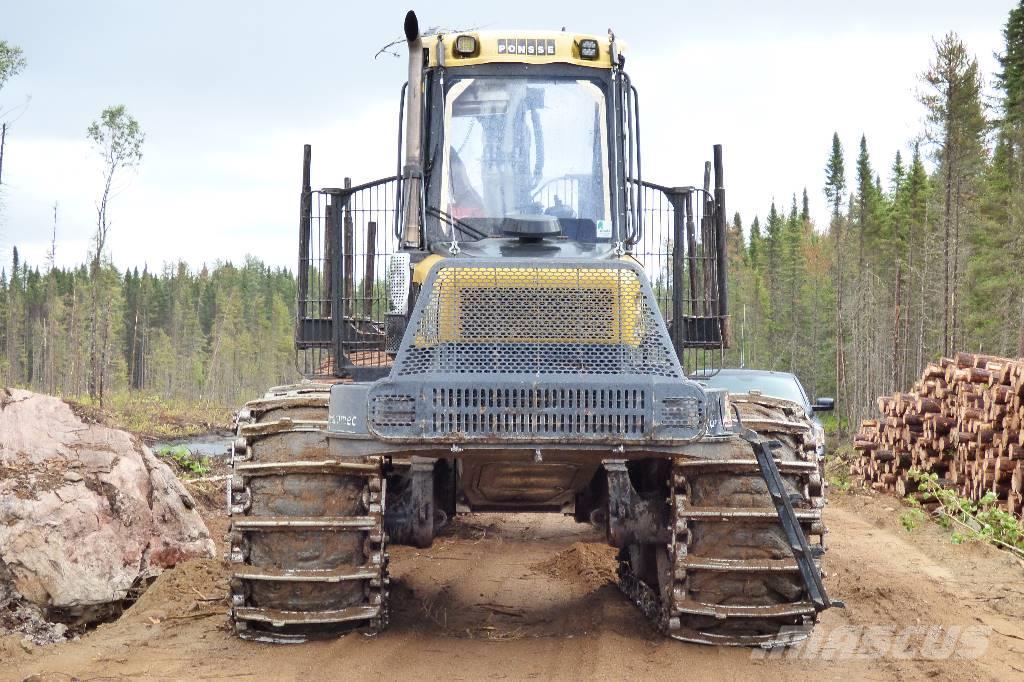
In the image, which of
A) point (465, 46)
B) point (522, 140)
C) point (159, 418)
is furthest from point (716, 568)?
point (159, 418)

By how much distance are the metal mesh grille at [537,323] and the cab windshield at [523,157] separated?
1.07 metres

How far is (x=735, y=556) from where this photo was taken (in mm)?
6961

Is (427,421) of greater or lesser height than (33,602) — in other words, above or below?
above

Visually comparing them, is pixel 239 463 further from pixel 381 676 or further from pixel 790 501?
pixel 790 501

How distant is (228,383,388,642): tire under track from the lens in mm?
6871

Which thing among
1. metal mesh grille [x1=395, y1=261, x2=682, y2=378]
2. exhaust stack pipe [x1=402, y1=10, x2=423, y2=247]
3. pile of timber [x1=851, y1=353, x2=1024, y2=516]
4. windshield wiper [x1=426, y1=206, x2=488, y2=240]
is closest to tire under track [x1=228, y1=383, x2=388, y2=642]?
metal mesh grille [x1=395, y1=261, x2=682, y2=378]

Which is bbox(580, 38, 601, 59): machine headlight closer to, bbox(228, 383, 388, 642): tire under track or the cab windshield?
the cab windshield

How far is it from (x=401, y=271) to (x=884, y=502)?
12.2m

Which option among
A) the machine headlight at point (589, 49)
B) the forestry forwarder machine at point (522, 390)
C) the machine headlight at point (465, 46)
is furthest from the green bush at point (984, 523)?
the machine headlight at point (465, 46)

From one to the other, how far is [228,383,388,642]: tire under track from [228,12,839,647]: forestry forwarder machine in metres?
0.01

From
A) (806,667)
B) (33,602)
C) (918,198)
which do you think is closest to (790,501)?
(806,667)

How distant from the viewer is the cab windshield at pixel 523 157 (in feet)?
25.7

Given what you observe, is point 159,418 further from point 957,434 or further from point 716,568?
point 716,568

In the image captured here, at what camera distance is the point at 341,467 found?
693cm
